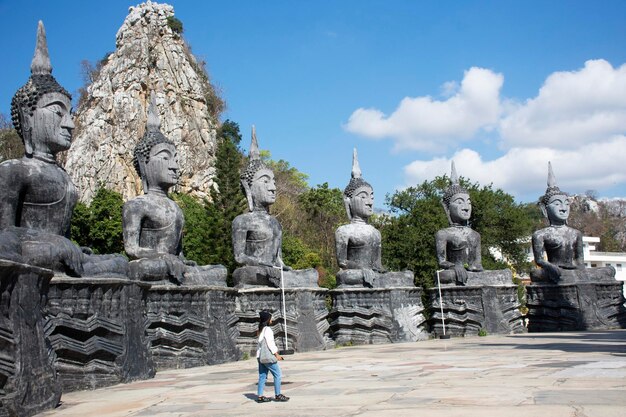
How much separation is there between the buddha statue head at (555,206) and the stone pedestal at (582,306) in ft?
5.18

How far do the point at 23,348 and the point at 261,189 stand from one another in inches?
305

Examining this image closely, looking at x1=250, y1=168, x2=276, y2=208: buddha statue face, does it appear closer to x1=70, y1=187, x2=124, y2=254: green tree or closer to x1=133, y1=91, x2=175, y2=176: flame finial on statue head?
x1=133, y1=91, x2=175, y2=176: flame finial on statue head

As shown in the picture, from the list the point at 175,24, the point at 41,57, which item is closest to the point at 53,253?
the point at 41,57

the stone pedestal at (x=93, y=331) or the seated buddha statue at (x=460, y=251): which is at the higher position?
the seated buddha statue at (x=460, y=251)

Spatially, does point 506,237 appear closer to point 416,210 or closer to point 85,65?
point 416,210

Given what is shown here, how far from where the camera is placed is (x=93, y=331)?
25.4 feet

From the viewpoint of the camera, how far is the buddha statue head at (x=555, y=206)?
16.5 m

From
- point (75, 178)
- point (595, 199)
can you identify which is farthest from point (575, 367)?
point (595, 199)

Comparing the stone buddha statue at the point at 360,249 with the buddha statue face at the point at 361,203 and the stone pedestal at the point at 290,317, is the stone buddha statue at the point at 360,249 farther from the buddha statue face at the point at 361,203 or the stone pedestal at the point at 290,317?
the stone pedestal at the point at 290,317

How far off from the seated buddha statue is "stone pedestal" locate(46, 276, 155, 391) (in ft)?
28.3

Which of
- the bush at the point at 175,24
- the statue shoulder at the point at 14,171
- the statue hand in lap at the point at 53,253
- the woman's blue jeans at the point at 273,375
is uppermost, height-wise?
the bush at the point at 175,24

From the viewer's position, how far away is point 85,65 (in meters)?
64.5

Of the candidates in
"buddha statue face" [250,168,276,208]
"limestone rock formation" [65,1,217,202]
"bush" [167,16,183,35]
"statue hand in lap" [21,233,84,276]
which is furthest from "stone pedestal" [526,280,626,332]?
"bush" [167,16,183,35]

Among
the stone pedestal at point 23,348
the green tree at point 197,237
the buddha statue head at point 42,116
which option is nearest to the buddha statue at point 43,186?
the buddha statue head at point 42,116
